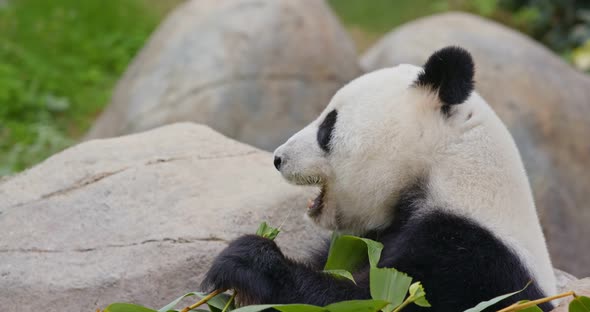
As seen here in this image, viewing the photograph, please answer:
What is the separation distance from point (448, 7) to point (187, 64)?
200 inches

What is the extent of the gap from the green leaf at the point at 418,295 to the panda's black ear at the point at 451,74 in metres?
0.63

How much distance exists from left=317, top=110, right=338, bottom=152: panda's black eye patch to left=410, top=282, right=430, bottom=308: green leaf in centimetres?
65

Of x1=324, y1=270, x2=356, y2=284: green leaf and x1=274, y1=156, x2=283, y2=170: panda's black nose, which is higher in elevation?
x1=274, y1=156, x2=283, y2=170: panda's black nose

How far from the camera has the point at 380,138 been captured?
265cm

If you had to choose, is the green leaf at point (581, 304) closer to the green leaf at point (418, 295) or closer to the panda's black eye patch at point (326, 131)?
the green leaf at point (418, 295)

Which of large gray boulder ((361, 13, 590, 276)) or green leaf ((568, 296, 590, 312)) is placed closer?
green leaf ((568, 296, 590, 312))

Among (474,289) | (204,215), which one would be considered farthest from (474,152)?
(204,215)

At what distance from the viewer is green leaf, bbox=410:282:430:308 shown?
2230mm

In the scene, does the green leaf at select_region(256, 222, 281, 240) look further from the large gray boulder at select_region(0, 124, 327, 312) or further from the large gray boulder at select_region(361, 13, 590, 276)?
the large gray boulder at select_region(361, 13, 590, 276)

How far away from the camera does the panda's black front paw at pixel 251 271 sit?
246 cm

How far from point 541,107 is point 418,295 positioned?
430cm

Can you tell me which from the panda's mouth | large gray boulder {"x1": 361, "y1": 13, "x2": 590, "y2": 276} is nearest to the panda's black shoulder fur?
the panda's mouth

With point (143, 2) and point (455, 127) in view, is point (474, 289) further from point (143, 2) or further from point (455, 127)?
point (143, 2)

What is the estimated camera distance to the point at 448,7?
10.6m
